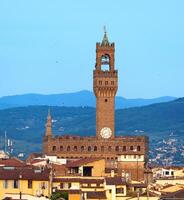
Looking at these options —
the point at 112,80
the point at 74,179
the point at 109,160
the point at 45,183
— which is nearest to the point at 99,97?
the point at 112,80

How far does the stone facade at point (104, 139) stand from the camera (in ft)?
504

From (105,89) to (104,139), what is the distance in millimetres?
7330

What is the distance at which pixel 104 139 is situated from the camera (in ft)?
511

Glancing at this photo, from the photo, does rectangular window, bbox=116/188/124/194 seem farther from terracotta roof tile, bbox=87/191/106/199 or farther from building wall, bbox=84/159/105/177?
building wall, bbox=84/159/105/177

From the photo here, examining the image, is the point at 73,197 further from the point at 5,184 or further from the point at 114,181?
the point at 114,181

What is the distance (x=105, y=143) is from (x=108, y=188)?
66193 mm

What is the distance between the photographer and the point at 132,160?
147250 mm

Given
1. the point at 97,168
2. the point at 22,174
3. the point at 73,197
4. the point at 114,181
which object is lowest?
the point at 73,197

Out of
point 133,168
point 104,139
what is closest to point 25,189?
point 133,168

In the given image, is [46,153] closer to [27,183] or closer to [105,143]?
[105,143]

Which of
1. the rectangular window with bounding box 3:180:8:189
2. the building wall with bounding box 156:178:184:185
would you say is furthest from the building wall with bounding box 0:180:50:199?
the building wall with bounding box 156:178:184:185

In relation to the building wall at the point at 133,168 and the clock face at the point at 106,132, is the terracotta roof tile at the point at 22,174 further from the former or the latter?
the clock face at the point at 106,132

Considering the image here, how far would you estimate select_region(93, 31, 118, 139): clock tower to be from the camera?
158 m

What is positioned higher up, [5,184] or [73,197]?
[5,184]
